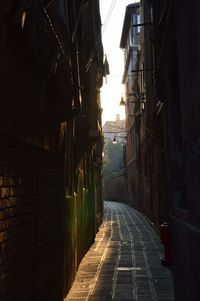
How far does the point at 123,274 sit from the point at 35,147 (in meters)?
5.00

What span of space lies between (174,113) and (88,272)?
4.67 meters

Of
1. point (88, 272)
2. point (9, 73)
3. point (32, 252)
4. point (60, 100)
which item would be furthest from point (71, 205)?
point (9, 73)

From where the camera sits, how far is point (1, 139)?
13.5ft

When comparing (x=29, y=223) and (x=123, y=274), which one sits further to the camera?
(x=123, y=274)

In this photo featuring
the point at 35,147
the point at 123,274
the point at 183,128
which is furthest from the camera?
the point at 123,274

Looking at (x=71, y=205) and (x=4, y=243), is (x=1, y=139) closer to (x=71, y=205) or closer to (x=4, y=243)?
(x=4, y=243)

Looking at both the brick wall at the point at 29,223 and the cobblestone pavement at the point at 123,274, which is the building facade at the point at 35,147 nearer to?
the brick wall at the point at 29,223

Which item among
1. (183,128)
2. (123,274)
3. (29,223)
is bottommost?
(123,274)

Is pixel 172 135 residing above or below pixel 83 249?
above

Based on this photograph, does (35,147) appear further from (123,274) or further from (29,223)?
(123,274)

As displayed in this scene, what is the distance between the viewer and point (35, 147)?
555 centimetres

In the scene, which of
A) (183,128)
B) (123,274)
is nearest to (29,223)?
(183,128)

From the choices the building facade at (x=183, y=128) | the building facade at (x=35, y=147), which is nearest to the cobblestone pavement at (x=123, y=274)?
the building facade at (x=35, y=147)

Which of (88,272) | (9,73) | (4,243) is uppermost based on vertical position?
(9,73)
